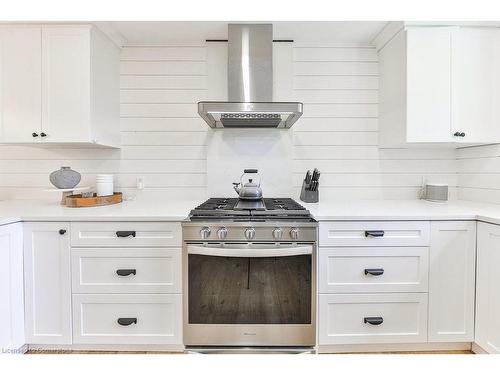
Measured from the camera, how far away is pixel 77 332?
196 centimetres

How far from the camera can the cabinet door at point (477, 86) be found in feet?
7.44

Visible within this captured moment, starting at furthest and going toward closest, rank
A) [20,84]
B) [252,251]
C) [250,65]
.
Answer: [250,65] < [20,84] < [252,251]

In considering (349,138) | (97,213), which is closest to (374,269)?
(349,138)

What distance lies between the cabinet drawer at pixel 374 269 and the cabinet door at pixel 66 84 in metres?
1.83

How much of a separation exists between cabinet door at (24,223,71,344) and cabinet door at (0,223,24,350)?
0.03 metres

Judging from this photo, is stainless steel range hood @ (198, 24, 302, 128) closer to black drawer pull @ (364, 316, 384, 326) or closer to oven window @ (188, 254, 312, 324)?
oven window @ (188, 254, 312, 324)

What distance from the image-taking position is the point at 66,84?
224cm

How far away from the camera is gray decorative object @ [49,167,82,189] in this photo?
240 centimetres

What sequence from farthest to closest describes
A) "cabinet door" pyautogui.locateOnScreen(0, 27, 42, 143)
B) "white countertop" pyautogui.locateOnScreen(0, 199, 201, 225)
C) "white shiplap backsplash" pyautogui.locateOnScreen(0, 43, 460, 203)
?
"white shiplap backsplash" pyautogui.locateOnScreen(0, 43, 460, 203), "cabinet door" pyautogui.locateOnScreen(0, 27, 42, 143), "white countertop" pyautogui.locateOnScreen(0, 199, 201, 225)

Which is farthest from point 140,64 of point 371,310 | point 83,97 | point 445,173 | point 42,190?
point 445,173

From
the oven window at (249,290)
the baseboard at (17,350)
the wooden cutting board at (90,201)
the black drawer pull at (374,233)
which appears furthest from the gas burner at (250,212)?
the baseboard at (17,350)

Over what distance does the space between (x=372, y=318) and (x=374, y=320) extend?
2 cm

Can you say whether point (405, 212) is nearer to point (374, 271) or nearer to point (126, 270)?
point (374, 271)

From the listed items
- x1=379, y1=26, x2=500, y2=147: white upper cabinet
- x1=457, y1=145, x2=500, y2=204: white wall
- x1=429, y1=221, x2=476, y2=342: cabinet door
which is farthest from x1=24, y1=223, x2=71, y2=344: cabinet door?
x1=457, y1=145, x2=500, y2=204: white wall
